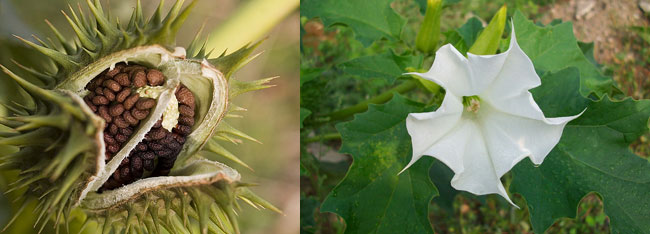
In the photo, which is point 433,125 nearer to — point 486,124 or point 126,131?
point 486,124

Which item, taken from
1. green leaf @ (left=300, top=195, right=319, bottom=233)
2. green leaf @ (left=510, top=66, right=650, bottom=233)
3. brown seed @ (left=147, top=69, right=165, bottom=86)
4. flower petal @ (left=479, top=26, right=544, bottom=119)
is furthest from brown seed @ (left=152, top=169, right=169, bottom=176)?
green leaf @ (left=300, top=195, right=319, bottom=233)

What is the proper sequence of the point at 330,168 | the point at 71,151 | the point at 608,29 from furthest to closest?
the point at 608,29 → the point at 330,168 → the point at 71,151

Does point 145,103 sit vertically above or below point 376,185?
above

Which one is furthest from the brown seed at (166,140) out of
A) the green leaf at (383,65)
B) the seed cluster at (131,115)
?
the green leaf at (383,65)

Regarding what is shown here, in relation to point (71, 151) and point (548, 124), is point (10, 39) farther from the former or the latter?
point (548, 124)

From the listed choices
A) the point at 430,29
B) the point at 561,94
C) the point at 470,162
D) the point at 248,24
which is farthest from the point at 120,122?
the point at 561,94

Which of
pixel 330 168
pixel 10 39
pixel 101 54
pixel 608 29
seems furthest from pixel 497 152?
pixel 608 29

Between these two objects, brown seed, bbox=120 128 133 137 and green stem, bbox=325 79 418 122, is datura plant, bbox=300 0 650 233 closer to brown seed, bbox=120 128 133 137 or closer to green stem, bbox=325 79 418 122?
green stem, bbox=325 79 418 122
